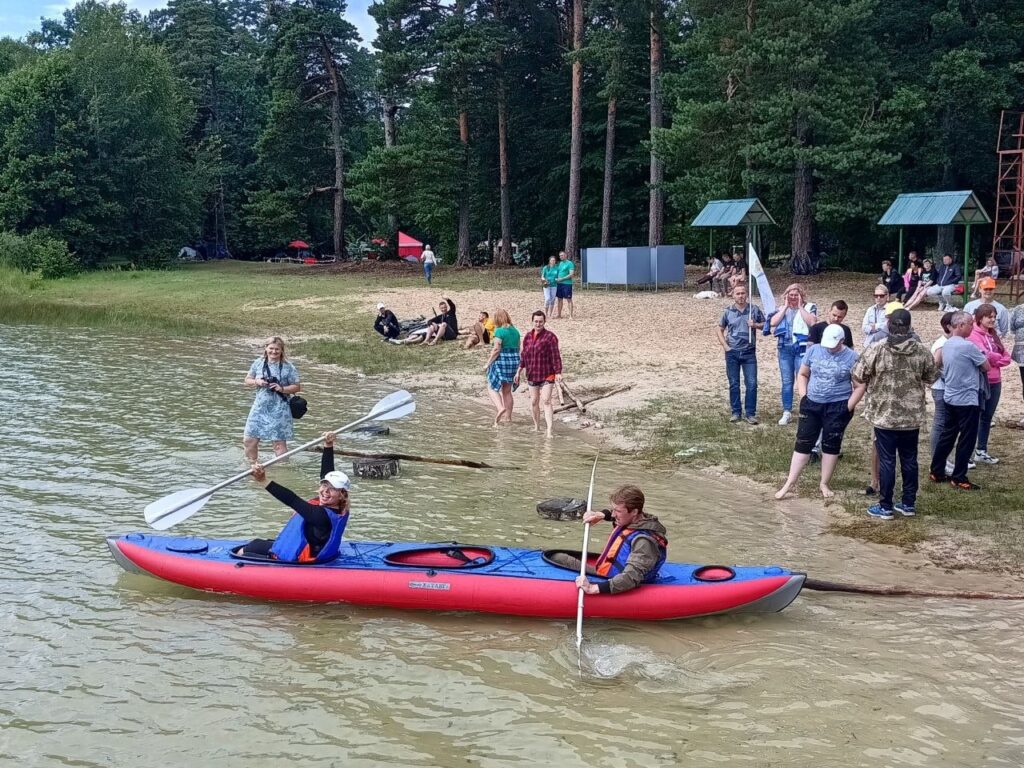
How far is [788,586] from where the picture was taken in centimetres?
680

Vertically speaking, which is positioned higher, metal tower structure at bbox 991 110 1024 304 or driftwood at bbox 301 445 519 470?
metal tower structure at bbox 991 110 1024 304

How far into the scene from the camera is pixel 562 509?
9.21 meters

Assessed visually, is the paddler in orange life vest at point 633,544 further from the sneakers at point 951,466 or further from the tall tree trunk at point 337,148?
the tall tree trunk at point 337,148

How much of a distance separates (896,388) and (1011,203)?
80.3 ft

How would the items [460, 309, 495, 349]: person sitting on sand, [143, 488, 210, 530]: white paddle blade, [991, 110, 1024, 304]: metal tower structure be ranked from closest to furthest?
[143, 488, 210, 530]: white paddle blade
[460, 309, 495, 349]: person sitting on sand
[991, 110, 1024, 304]: metal tower structure

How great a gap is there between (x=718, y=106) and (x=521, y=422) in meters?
16.6

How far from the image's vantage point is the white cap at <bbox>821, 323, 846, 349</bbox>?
28.4ft

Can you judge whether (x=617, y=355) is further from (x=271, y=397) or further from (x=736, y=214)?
(x=271, y=397)

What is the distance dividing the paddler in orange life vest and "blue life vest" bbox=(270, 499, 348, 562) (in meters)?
1.84

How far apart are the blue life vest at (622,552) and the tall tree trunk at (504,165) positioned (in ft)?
115

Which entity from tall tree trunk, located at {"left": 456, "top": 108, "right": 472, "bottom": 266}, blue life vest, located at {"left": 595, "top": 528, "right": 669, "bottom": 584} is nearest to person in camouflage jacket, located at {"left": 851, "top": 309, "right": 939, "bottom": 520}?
blue life vest, located at {"left": 595, "top": 528, "right": 669, "bottom": 584}

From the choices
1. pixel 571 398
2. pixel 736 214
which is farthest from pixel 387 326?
pixel 736 214

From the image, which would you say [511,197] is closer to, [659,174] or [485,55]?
[485,55]

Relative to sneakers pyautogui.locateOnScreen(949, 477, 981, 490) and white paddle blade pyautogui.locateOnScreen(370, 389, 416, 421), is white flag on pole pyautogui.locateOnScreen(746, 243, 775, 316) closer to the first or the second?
sneakers pyautogui.locateOnScreen(949, 477, 981, 490)
